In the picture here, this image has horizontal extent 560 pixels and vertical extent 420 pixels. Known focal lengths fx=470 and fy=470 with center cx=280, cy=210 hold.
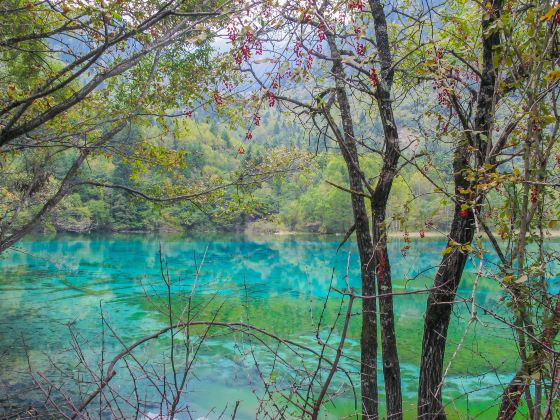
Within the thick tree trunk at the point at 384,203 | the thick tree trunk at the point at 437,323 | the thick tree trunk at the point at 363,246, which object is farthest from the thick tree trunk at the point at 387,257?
the thick tree trunk at the point at 437,323

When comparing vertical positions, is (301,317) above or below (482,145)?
below

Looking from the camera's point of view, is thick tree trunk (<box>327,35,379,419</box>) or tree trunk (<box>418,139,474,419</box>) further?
thick tree trunk (<box>327,35,379,419</box>)

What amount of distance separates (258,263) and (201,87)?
24.5 metres

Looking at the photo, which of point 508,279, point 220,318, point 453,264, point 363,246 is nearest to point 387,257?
point 363,246

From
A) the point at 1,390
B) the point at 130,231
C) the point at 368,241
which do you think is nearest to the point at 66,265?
the point at 1,390

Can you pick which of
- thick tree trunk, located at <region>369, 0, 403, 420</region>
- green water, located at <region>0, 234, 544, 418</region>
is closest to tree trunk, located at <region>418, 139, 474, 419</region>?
green water, located at <region>0, 234, 544, 418</region>

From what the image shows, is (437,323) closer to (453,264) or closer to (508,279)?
(453,264)

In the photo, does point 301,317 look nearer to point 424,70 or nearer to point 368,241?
point 368,241

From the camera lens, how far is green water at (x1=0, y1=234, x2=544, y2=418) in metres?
8.18

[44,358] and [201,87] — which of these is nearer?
[201,87]

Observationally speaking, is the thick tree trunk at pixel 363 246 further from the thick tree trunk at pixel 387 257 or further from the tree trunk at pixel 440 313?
the tree trunk at pixel 440 313

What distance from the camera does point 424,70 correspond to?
3625 mm

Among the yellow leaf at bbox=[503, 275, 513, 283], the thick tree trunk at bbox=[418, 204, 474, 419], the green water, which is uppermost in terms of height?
the yellow leaf at bbox=[503, 275, 513, 283]

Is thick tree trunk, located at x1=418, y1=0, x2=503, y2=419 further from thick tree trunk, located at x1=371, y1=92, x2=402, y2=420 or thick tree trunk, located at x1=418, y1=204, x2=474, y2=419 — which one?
thick tree trunk, located at x1=371, y1=92, x2=402, y2=420
